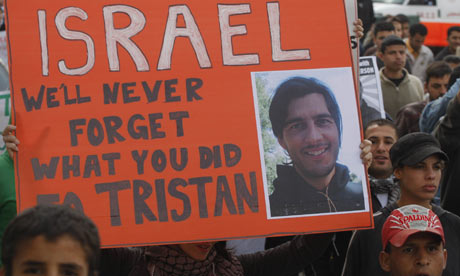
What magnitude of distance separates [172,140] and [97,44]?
546mm

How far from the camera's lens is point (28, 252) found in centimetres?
255

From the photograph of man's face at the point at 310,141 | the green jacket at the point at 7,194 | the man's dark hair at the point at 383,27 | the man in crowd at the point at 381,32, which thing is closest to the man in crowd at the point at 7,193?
the green jacket at the point at 7,194

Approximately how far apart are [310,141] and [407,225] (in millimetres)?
588

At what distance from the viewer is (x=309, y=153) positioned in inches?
152

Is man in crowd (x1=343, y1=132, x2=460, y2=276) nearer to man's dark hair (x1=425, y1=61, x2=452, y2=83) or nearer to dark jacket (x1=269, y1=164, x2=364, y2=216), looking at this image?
dark jacket (x1=269, y1=164, x2=364, y2=216)

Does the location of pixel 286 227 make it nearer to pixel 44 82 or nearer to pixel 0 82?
pixel 44 82

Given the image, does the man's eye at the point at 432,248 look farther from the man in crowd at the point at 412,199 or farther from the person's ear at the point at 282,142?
the person's ear at the point at 282,142

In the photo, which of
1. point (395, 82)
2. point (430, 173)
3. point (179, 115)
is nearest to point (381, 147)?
point (430, 173)

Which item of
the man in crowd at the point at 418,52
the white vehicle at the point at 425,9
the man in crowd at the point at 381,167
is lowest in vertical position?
the man in crowd at the point at 381,167

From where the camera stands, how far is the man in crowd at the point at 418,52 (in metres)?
11.6

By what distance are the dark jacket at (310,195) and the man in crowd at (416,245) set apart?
11.1 inches

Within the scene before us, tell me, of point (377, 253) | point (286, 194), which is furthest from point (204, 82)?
point (377, 253)

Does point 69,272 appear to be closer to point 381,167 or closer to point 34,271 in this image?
point 34,271

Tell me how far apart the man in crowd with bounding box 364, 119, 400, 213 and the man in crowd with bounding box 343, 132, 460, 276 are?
361 millimetres
